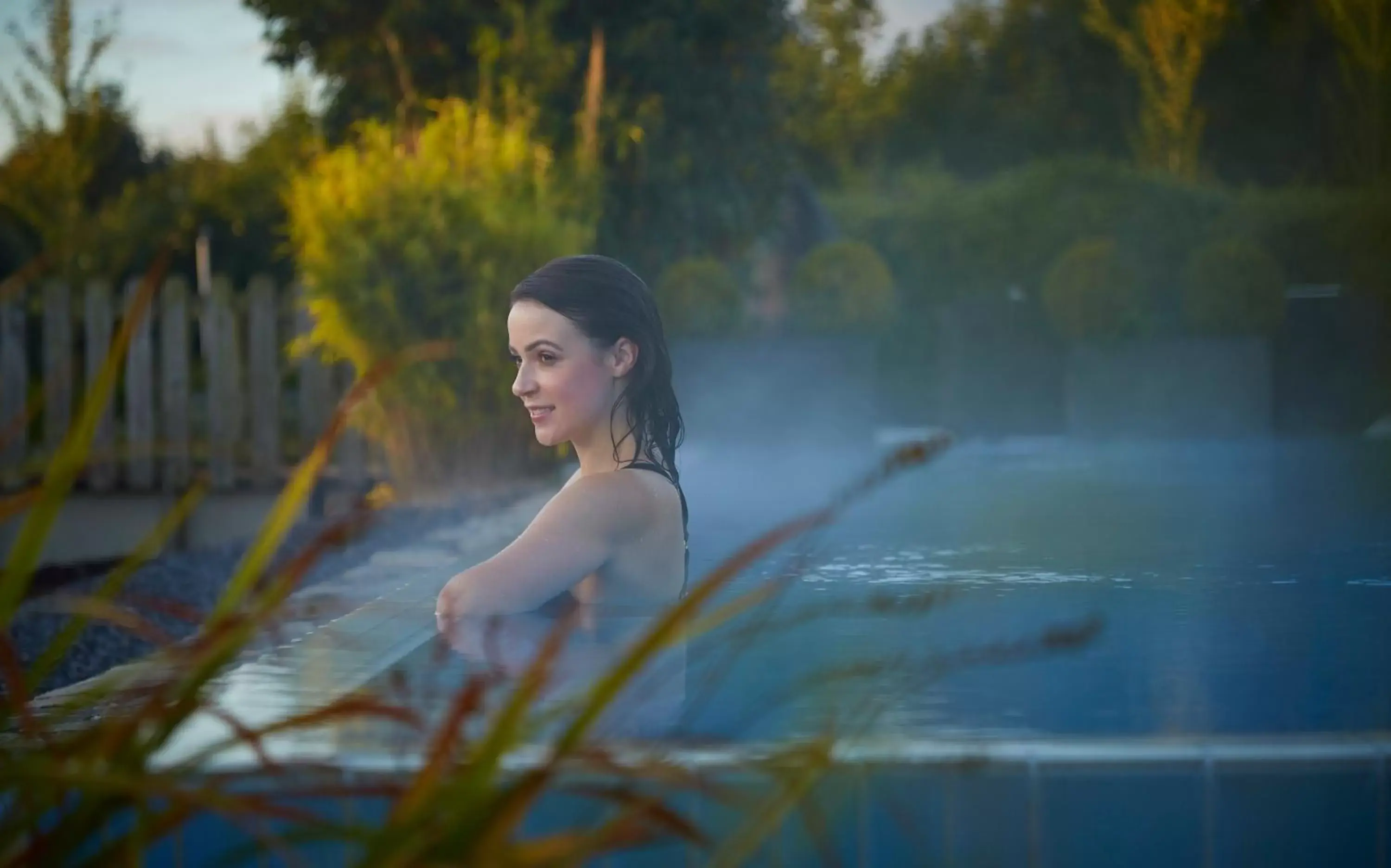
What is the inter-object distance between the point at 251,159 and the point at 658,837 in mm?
22985

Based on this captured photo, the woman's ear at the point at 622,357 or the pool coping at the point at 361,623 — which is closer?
the pool coping at the point at 361,623

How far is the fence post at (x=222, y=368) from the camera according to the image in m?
9.63

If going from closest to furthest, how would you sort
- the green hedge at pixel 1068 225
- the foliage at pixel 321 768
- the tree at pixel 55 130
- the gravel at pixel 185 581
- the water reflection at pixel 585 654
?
the foliage at pixel 321 768 < the water reflection at pixel 585 654 < the gravel at pixel 185 581 < the tree at pixel 55 130 < the green hedge at pixel 1068 225

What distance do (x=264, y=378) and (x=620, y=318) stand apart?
677cm

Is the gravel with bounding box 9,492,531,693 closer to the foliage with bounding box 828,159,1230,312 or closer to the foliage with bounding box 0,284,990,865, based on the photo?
the foliage with bounding box 0,284,990,865

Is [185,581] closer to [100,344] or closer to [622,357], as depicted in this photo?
[100,344]

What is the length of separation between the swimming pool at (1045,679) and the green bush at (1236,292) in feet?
16.8

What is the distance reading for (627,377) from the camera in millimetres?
3270

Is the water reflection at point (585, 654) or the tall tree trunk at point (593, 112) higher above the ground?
the tall tree trunk at point (593, 112)

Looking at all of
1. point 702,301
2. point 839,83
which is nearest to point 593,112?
point 702,301

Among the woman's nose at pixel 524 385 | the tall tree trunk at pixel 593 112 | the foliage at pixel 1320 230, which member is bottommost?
the woman's nose at pixel 524 385

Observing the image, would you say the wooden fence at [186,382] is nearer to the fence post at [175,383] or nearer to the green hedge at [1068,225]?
the fence post at [175,383]

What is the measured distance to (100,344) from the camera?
979cm

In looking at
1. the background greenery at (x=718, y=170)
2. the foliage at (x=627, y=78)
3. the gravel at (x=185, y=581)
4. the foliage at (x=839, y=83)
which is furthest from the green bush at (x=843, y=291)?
the foliage at (x=839, y=83)
